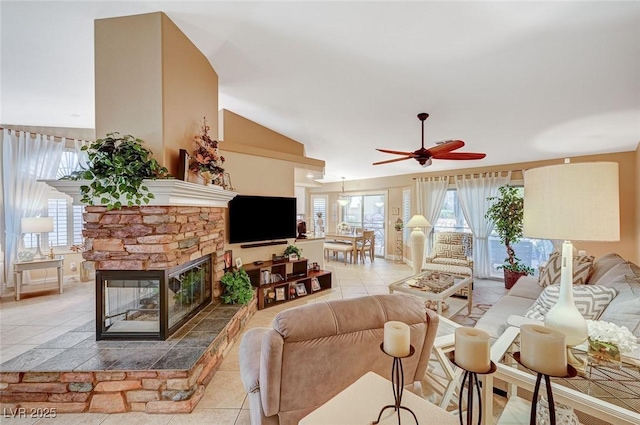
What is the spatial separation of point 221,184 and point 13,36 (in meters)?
2.08

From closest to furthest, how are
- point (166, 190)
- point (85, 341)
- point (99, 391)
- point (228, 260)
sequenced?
point (99, 391) < point (166, 190) < point (85, 341) < point (228, 260)

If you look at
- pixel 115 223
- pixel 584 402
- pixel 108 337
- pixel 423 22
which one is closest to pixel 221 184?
pixel 115 223

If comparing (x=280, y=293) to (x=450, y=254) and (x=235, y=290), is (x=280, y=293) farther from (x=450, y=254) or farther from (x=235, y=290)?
(x=450, y=254)

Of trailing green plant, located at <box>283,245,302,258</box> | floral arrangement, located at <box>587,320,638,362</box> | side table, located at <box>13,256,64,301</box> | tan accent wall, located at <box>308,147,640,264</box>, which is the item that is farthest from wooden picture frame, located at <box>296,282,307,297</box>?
tan accent wall, located at <box>308,147,640,264</box>

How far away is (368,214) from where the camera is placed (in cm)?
800

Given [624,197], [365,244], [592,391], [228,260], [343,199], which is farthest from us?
[343,199]

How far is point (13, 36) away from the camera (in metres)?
2.25

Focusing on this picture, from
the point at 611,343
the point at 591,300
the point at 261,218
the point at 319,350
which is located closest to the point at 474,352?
the point at 319,350

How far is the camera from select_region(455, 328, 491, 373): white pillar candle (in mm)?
656

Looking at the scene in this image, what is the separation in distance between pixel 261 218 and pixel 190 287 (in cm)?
148

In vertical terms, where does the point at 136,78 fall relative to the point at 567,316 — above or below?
above

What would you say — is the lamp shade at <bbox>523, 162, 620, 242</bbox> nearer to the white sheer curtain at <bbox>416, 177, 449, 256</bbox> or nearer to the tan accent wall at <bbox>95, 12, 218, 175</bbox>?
the tan accent wall at <bbox>95, 12, 218, 175</bbox>

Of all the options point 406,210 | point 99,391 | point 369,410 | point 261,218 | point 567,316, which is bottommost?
point 99,391

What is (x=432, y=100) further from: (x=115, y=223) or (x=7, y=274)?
(x=7, y=274)
